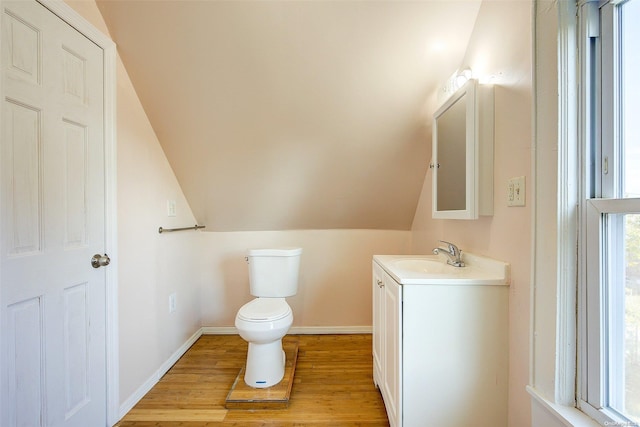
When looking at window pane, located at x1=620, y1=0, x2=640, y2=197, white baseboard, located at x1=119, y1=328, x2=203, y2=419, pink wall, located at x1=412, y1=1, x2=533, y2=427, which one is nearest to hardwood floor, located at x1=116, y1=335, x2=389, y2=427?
white baseboard, located at x1=119, y1=328, x2=203, y2=419

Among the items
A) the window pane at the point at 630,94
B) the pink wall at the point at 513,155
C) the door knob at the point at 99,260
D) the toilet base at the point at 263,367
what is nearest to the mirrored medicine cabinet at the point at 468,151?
the pink wall at the point at 513,155

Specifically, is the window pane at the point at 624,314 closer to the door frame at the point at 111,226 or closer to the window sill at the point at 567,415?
the window sill at the point at 567,415

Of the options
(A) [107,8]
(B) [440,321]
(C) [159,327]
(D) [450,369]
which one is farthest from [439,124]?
(C) [159,327]

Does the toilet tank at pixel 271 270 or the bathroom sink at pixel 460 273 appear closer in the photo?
the bathroom sink at pixel 460 273

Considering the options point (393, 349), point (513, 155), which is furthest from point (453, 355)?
point (513, 155)

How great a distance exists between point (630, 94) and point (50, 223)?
6.53 ft

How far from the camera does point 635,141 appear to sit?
714 millimetres

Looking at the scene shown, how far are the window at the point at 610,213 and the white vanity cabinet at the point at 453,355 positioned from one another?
281mm

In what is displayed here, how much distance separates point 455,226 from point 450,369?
759mm

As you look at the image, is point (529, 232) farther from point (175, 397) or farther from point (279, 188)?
point (175, 397)

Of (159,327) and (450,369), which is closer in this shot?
(450,369)

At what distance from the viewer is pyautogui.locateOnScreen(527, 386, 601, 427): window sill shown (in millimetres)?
767

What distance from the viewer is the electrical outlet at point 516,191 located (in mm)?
997

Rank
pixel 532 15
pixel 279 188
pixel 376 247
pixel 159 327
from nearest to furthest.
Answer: pixel 532 15, pixel 159 327, pixel 279 188, pixel 376 247
